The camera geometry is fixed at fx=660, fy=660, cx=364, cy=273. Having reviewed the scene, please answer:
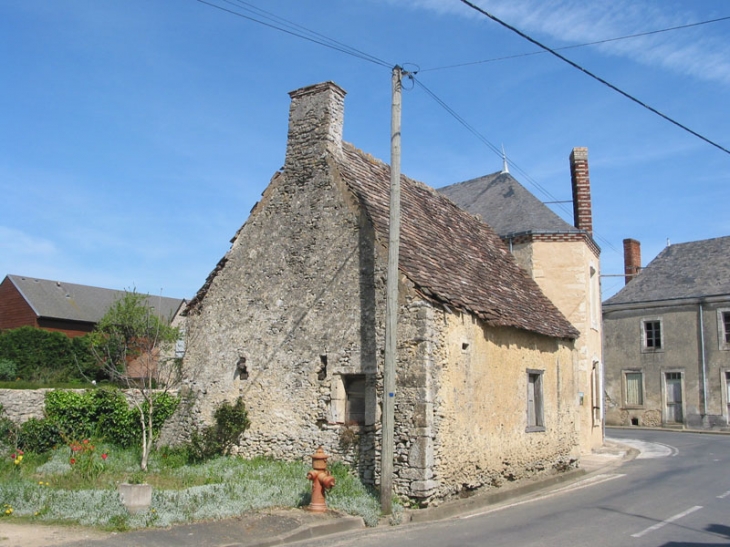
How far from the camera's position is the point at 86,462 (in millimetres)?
11492

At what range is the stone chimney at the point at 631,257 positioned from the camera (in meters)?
38.5

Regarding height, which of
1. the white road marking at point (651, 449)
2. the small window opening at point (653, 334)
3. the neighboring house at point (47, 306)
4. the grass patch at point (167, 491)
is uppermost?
the neighboring house at point (47, 306)

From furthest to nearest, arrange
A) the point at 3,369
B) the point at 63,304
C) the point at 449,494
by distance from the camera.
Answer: the point at 63,304, the point at 3,369, the point at 449,494

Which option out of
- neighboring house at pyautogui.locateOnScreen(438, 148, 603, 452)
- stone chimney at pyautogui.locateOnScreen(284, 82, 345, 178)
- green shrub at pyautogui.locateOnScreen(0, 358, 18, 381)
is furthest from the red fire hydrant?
green shrub at pyautogui.locateOnScreen(0, 358, 18, 381)

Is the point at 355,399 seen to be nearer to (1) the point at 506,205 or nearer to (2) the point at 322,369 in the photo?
(2) the point at 322,369

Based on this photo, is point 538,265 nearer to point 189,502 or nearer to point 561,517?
point 561,517

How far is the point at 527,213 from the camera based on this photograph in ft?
70.4

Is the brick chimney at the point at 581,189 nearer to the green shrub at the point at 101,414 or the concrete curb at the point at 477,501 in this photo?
the concrete curb at the point at 477,501

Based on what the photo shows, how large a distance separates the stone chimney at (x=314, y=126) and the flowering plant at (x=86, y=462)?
6519 mm

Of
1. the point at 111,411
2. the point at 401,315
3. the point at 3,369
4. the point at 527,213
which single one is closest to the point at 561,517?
the point at 401,315

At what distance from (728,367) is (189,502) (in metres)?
29.9

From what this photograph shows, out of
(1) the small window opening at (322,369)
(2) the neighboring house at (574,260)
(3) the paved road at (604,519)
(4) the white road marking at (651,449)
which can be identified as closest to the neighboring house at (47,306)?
(2) the neighboring house at (574,260)

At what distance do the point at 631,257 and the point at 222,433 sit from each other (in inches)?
1263

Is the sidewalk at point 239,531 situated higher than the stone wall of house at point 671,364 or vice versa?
the stone wall of house at point 671,364
